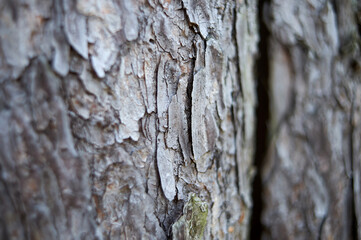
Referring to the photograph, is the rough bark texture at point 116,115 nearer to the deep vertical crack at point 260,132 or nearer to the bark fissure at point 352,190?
the deep vertical crack at point 260,132

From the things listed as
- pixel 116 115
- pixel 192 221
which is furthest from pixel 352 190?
pixel 116 115

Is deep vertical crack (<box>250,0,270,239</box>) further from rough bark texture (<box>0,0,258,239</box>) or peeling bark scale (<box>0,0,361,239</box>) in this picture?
rough bark texture (<box>0,0,258,239</box>)

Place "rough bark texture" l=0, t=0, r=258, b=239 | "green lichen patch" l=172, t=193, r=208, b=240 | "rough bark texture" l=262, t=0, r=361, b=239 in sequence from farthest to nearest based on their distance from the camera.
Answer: "rough bark texture" l=262, t=0, r=361, b=239, "green lichen patch" l=172, t=193, r=208, b=240, "rough bark texture" l=0, t=0, r=258, b=239

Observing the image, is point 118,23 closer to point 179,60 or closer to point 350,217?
point 179,60

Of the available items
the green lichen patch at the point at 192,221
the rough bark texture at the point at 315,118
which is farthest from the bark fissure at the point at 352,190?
the green lichen patch at the point at 192,221

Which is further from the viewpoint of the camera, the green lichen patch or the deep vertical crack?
the deep vertical crack

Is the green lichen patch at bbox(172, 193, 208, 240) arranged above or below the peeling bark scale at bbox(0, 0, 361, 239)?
below

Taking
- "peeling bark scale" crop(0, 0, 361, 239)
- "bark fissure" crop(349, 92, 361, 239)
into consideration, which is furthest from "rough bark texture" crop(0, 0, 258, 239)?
"bark fissure" crop(349, 92, 361, 239)
